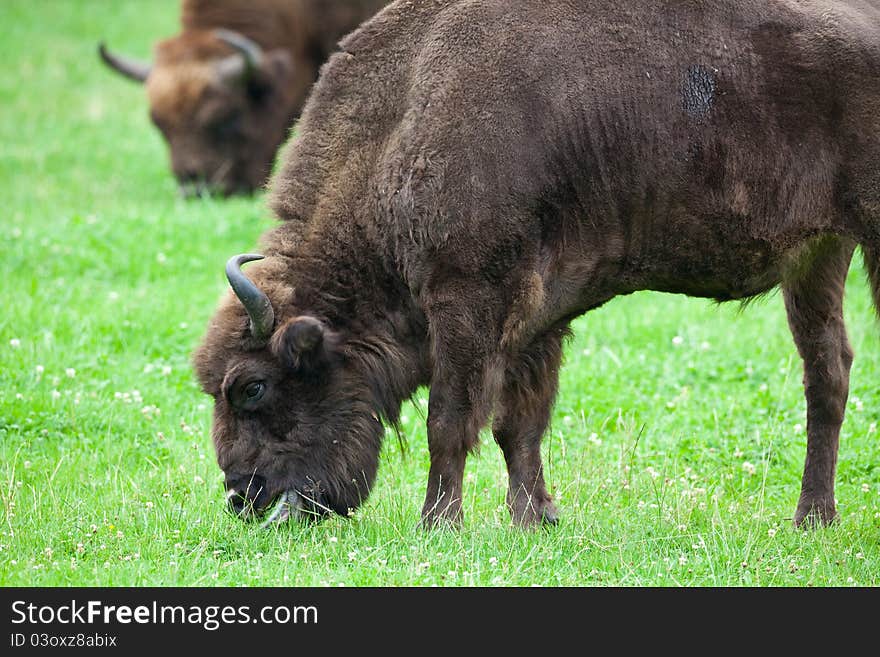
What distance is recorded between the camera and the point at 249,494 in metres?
6.20

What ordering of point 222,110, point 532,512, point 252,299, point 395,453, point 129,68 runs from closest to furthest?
1. point 252,299
2. point 532,512
3. point 395,453
4. point 222,110
5. point 129,68

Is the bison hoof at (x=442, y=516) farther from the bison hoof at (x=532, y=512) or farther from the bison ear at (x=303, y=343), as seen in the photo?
the bison ear at (x=303, y=343)

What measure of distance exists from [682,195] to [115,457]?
3.65 metres

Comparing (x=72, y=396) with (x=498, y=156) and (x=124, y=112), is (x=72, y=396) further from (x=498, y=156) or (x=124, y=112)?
→ (x=124, y=112)

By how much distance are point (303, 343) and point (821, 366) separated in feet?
8.88

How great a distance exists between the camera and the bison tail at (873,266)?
18.9 ft

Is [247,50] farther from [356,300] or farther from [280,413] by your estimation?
[280,413]

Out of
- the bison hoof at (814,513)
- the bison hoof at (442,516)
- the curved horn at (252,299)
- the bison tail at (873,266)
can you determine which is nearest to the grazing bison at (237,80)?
the curved horn at (252,299)

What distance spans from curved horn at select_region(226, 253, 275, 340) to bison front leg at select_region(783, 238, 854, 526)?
8.71 ft

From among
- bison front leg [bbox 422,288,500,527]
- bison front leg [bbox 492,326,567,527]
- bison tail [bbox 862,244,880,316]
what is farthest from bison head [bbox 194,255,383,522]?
bison tail [bbox 862,244,880,316]

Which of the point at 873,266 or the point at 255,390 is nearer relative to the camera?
the point at 873,266

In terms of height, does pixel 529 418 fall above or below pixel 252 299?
below

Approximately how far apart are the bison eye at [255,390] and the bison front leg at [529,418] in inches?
46.0

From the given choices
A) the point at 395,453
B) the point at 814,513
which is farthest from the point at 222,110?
the point at 814,513
